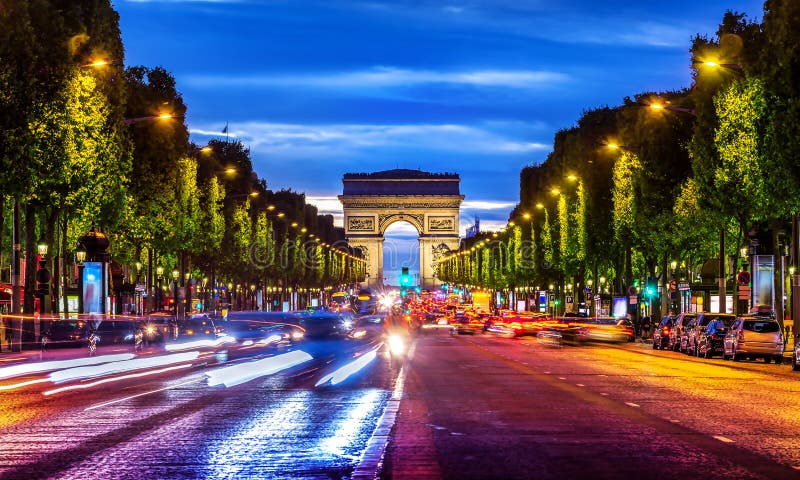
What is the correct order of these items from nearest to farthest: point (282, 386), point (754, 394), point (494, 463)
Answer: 1. point (494, 463)
2. point (754, 394)
3. point (282, 386)

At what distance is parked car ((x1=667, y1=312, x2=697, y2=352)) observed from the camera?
165 feet

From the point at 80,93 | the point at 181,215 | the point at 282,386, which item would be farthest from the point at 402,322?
the point at 282,386

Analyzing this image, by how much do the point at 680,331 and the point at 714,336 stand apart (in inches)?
283

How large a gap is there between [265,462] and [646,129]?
5191cm

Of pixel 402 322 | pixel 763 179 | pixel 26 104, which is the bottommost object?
pixel 402 322

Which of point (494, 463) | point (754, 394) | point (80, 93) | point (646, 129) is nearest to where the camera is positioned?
point (494, 463)

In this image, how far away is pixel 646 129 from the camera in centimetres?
6181

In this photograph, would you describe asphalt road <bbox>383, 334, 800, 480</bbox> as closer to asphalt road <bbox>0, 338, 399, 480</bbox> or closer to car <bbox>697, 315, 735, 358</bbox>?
asphalt road <bbox>0, 338, 399, 480</bbox>

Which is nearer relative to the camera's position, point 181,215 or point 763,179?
point 763,179

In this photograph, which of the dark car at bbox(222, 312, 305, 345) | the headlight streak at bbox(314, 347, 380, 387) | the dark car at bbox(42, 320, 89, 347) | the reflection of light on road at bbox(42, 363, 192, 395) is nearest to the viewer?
the reflection of light on road at bbox(42, 363, 192, 395)

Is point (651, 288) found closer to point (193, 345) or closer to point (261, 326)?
point (261, 326)

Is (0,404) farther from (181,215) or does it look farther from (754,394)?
(181,215)

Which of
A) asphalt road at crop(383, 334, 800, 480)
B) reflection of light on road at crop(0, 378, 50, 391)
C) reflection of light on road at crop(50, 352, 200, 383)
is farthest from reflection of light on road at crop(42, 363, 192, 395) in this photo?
asphalt road at crop(383, 334, 800, 480)

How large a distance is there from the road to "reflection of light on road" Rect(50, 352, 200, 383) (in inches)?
29.6
